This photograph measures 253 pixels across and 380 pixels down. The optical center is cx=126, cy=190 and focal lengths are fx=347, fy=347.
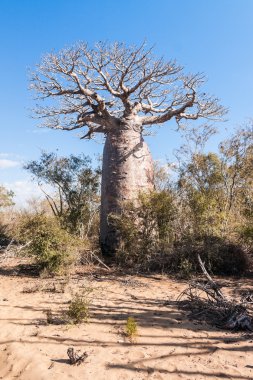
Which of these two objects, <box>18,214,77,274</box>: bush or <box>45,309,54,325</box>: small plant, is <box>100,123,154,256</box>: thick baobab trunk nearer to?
<box>18,214,77,274</box>: bush

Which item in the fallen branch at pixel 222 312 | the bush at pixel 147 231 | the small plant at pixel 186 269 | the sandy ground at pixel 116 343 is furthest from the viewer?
the bush at pixel 147 231

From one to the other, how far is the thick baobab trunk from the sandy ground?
2.28 m

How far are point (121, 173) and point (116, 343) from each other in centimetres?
411

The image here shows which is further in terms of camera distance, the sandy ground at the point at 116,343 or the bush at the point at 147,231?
the bush at the point at 147,231

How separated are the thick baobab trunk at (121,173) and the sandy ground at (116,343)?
2278mm

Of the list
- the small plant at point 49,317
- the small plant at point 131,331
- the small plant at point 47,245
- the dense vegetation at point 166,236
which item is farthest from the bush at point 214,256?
the small plant at point 131,331

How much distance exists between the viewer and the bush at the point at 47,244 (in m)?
5.25

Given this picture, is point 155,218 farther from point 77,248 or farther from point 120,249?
point 77,248

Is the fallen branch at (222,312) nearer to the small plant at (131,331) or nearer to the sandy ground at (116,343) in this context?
the sandy ground at (116,343)

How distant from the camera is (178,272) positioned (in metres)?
5.50

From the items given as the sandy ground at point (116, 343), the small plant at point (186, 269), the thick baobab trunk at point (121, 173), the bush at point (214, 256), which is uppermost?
the thick baobab trunk at point (121, 173)

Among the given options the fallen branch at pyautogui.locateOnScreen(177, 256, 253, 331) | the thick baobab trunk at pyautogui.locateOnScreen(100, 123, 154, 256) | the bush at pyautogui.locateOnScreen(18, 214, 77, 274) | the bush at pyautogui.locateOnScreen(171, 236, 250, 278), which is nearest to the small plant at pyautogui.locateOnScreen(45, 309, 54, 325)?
the fallen branch at pyautogui.locateOnScreen(177, 256, 253, 331)

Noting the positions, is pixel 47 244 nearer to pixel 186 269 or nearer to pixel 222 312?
pixel 186 269

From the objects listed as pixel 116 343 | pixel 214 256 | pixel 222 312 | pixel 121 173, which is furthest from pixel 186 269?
pixel 116 343
